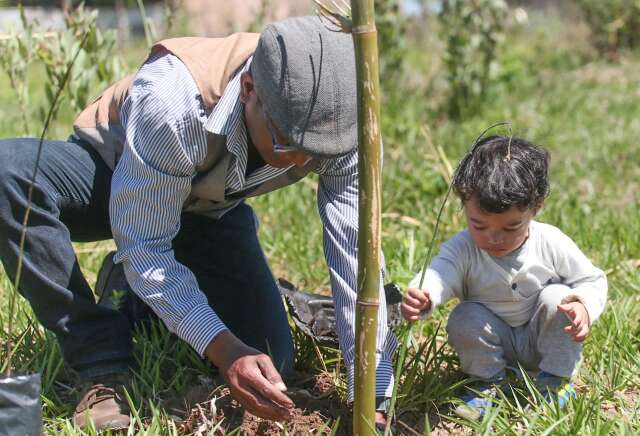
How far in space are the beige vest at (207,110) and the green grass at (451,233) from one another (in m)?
0.48

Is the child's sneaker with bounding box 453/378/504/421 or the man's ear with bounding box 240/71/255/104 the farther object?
the child's sneaker with bounding box 453/378/504/421

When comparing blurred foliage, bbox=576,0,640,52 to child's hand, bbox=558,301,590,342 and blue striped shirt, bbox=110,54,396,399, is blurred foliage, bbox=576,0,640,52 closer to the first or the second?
child's hand, bbox=558,301,590,342

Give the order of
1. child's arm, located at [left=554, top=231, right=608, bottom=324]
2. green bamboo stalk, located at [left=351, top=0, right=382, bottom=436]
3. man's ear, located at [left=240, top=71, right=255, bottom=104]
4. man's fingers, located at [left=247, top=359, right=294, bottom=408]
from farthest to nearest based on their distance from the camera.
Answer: child's arm, located at [left=554, top=231, right=608, bottom=324]
man's ear, located at [left=240, top=71, right=255, bottom=104]
man's fingers, located at [left=247, top=359, right=294, bottom=408]
green bamboo stalk, located at [left=351, top=0, right=382, bottom=436]

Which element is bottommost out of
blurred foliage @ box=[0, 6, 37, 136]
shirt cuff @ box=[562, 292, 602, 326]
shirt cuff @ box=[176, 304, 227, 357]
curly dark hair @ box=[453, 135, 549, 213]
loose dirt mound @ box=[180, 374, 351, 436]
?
loose dirt mound @ box=[180, 374, 351, 436]

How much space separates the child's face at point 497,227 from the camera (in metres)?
2.16

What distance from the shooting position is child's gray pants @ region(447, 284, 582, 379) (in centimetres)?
226

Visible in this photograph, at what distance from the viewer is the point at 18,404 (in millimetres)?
1742

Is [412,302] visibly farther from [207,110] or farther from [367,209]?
[207,110]

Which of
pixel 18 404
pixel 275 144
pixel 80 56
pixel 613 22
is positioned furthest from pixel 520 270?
pixel 613 22

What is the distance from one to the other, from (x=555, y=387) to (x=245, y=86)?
1.11 meters

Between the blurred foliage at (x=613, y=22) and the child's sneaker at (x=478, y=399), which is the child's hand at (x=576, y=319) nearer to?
the child's sneaker at (x=478, y=399)

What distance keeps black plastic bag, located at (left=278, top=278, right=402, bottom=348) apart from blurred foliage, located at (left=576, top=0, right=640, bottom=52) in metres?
6.09

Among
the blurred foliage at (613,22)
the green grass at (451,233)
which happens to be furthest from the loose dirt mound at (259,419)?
the blurred foliage at (613,22)

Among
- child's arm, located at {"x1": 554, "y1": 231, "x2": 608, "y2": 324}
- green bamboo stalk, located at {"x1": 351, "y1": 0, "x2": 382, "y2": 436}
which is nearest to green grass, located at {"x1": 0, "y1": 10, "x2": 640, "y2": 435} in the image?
child's arm, located at {"x1": 554, "y1": 231, "x2": 608, "y2": 324}
